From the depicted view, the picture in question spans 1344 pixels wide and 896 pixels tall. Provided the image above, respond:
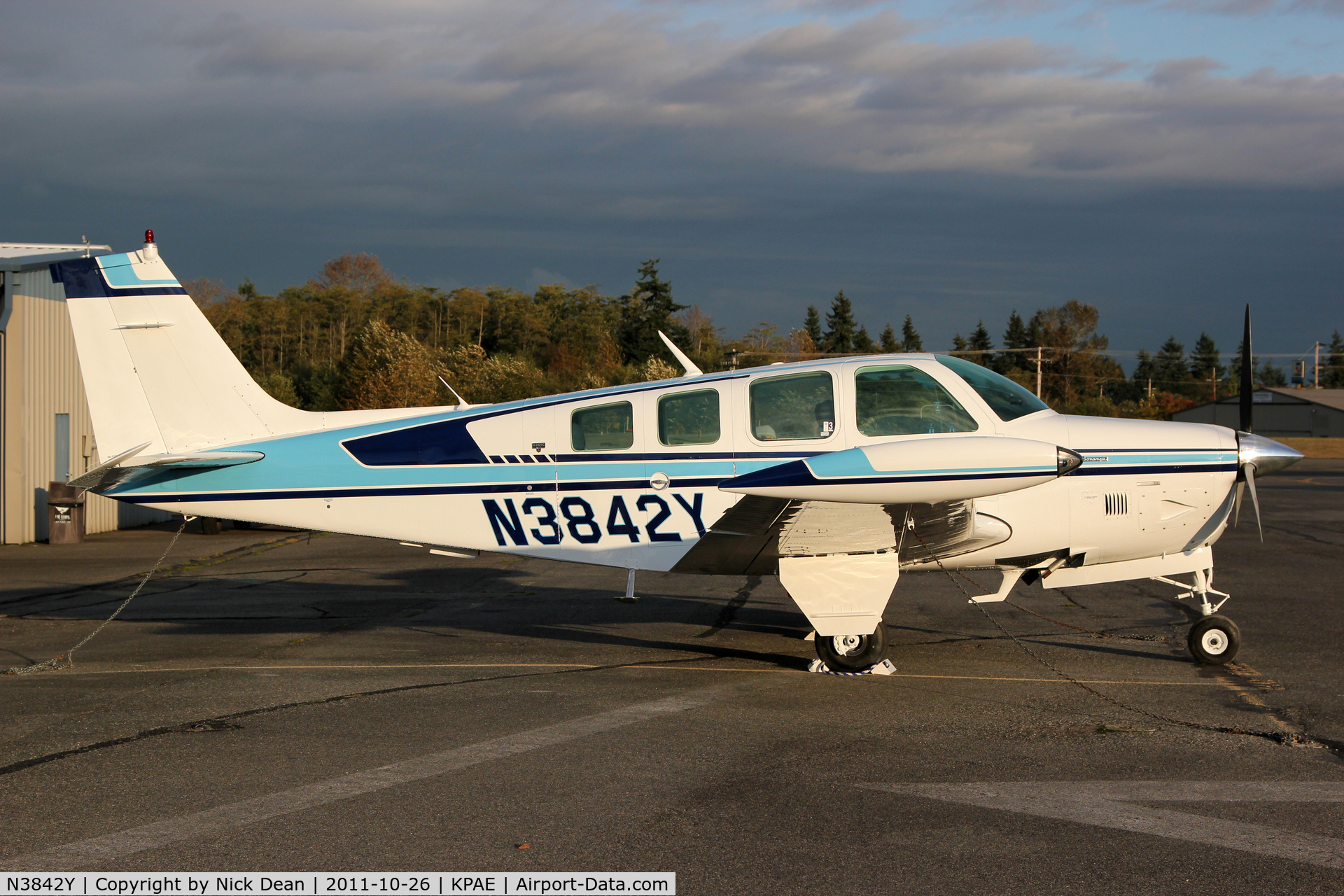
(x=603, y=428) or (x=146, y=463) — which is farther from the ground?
(x=603, y=428)

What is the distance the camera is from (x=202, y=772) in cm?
539

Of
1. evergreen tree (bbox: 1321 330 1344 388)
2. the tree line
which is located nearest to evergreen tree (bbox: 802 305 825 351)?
the tree line

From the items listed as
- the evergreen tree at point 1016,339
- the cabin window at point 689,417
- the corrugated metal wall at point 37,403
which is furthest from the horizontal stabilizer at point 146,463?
the evergreen tree at point 1016,339

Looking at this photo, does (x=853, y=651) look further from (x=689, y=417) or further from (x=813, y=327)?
(x=813, y=327)

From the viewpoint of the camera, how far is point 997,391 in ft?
25.5

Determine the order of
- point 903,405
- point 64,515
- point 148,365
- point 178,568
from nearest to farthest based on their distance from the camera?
point 903,405 → point 148,365 → point 178,568 → point 64,515

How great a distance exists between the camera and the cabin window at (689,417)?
769cm

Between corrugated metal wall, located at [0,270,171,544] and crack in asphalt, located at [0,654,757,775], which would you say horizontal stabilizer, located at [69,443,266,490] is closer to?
crack in asphalt, located at [0,654,757,775]

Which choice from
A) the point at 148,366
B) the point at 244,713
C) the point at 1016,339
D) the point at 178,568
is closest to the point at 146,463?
the point at 148,366

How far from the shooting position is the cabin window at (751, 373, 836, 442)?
7559mm

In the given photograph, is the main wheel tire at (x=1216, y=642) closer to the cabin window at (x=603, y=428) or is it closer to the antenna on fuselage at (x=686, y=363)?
the antenna on fuselage at (x=686, y=363)

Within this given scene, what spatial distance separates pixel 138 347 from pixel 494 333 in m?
63.5

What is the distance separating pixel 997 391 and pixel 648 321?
49.7 meters
